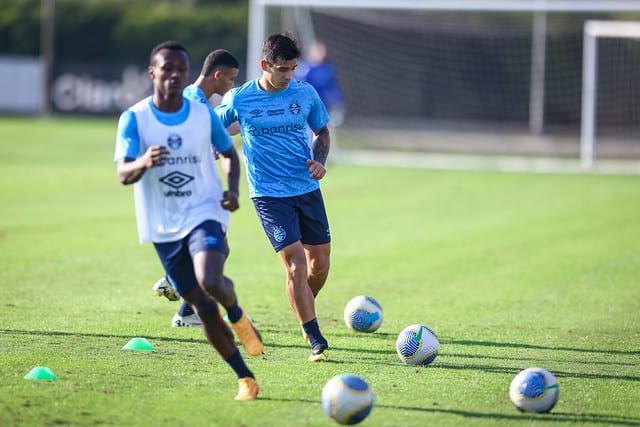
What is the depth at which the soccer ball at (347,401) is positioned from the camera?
579cm

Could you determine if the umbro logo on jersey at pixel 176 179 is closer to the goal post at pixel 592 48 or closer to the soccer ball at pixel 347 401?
the soccer ball at pixel 347 401

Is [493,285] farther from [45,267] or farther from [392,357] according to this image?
[45,267]

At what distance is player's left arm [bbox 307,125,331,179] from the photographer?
778 cm

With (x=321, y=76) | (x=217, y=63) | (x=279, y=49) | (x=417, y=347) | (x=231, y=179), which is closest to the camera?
(x=231, y=179)

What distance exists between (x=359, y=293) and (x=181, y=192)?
192 inches

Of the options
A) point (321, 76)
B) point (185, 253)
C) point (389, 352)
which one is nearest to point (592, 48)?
point (321, 76)

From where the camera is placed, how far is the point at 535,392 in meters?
6.25

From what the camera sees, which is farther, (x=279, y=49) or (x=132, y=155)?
(x=279, y=49)

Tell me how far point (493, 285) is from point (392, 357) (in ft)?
13.1

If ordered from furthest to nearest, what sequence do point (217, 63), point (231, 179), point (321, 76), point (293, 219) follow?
point (321, 76), point (217, 63), point (293, 219), point (231, 179)

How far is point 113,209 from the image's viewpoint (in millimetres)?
17484

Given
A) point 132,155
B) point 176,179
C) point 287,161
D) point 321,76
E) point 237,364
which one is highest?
point 321,76

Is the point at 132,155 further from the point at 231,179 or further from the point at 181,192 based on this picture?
the point at 231,179

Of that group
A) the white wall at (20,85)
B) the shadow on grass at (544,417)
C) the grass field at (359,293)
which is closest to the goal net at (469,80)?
the grass field at (359,293)
